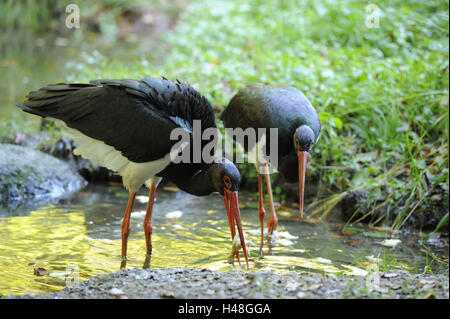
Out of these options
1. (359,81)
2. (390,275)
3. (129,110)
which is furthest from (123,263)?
(359,81)

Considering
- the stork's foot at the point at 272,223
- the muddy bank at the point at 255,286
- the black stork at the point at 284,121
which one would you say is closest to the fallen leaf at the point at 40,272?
the muddy bank at the point at 255,286

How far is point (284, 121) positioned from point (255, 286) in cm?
214

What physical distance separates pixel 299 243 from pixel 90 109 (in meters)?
2.07

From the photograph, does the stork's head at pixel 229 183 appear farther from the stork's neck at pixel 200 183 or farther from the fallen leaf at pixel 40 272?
the fallen leaf at pixel 40 272

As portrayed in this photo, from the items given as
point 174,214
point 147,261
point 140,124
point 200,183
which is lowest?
point 147,261

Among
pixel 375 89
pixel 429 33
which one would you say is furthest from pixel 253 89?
pixel 429 33

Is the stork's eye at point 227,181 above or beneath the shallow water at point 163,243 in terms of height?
above

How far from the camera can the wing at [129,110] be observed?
173 inches

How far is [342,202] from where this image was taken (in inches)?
232

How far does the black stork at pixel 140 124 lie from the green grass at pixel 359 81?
70.5 inches

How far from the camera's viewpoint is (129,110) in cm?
440

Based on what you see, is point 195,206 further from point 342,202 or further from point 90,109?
point 90,109

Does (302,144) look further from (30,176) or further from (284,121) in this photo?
(30,176)

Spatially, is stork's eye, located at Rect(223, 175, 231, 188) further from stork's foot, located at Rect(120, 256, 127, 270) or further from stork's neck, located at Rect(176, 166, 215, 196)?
stork's foot, located at Rect(120, 256, 127, 270)
